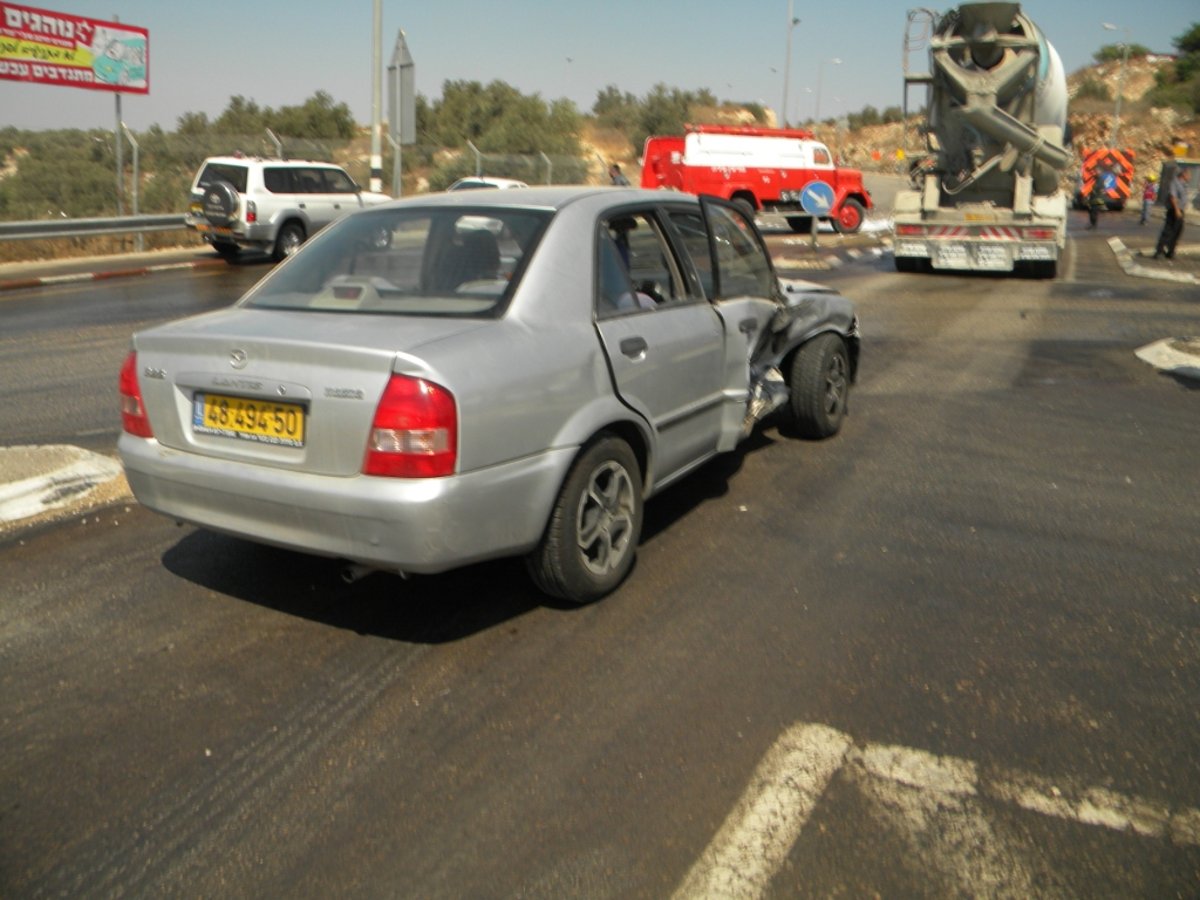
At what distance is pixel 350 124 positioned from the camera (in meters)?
50.6

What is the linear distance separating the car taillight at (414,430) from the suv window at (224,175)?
1723 centimetres

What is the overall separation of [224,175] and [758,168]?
16.3m

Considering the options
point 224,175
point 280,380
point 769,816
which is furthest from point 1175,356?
point 224,175

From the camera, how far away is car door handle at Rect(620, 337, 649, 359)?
4.55m

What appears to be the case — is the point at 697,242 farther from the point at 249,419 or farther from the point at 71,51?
the point at 71,51

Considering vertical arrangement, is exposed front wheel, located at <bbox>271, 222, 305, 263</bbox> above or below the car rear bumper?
above

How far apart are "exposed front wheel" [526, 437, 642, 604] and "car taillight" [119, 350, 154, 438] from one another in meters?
1.54

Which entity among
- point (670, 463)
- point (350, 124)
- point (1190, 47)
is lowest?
point (670, 463)

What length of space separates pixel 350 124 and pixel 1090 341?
145 ft

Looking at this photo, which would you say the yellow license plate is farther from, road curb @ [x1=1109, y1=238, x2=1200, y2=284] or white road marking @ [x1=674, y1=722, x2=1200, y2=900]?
road curb @ [x1=1109, y1=238, x2=1200, y2=284]

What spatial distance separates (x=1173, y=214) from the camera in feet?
70.7

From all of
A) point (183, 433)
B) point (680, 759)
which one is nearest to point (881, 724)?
point (680, 759)

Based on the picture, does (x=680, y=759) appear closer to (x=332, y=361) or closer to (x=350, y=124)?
(x=332, y=361)

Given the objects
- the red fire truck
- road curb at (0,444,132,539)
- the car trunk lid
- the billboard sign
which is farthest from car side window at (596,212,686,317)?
the red fire truck
